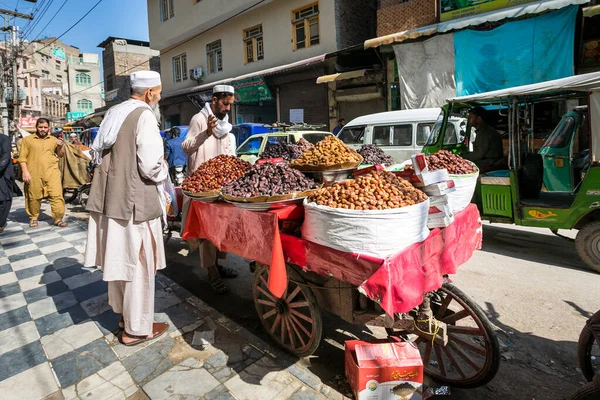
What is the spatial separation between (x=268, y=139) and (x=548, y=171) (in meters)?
6.52

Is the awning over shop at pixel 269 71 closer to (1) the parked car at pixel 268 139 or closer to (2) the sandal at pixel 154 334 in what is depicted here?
(1) the parked car at pixel 268 139

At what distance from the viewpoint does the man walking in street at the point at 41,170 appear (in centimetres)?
607

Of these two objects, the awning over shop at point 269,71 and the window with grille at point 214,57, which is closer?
the awning over shop at point 269,71

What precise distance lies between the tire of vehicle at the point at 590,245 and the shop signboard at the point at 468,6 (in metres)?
6.88

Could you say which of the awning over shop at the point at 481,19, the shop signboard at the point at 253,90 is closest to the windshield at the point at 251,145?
the awning over shop at the point at 481,19

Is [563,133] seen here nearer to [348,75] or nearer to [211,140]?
[211,140]

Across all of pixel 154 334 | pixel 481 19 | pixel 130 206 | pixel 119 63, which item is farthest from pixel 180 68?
pixel 154 334

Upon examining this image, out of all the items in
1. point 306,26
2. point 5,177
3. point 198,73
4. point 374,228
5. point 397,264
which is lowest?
point 397,264

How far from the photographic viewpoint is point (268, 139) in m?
9.77

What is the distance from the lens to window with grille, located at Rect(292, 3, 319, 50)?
13625 mm

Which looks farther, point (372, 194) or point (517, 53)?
point (517, 53)

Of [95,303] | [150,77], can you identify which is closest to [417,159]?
[150,77]

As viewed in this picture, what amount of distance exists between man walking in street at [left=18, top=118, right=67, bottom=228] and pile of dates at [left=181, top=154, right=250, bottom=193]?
4.59 metres

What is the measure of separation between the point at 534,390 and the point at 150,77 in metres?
3.56
